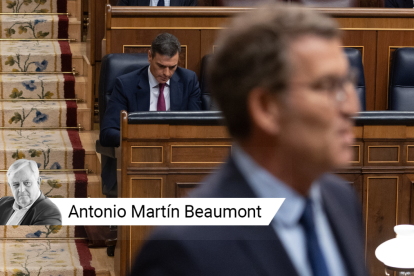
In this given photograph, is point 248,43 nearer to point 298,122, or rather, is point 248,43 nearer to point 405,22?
point 298,122

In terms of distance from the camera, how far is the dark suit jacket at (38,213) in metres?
1.06

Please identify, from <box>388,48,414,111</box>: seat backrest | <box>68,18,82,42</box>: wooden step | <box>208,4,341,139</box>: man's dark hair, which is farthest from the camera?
<box>68,18,82,42</box>: wooden step

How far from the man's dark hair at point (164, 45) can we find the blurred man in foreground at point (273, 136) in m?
0.96

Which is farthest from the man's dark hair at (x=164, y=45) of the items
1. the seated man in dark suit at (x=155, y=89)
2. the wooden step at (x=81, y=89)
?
the wooden step at (x=81, y=89)

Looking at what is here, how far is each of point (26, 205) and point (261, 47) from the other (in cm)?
101

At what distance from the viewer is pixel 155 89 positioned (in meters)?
1.27

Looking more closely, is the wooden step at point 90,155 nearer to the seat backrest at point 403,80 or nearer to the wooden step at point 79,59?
the wooden step at point 79,59

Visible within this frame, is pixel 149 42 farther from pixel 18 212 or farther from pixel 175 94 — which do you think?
pixel 18 212

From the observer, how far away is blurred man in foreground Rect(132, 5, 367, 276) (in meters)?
0.22

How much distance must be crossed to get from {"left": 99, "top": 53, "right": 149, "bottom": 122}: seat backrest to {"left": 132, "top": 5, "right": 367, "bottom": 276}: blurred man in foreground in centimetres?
109

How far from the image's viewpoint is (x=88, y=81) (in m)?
1.88

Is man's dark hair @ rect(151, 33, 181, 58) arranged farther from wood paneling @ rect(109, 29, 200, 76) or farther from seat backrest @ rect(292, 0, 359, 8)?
seat backrest @ rect(292, 0, 359, 8)

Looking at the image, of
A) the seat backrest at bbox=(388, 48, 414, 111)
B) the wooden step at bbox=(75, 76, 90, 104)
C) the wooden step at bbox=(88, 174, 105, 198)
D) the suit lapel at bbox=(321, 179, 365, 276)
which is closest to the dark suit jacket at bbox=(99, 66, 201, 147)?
the wooden step at bbox=(88, 174, 105, 198)

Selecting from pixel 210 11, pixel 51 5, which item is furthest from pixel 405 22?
pixel 51 5
